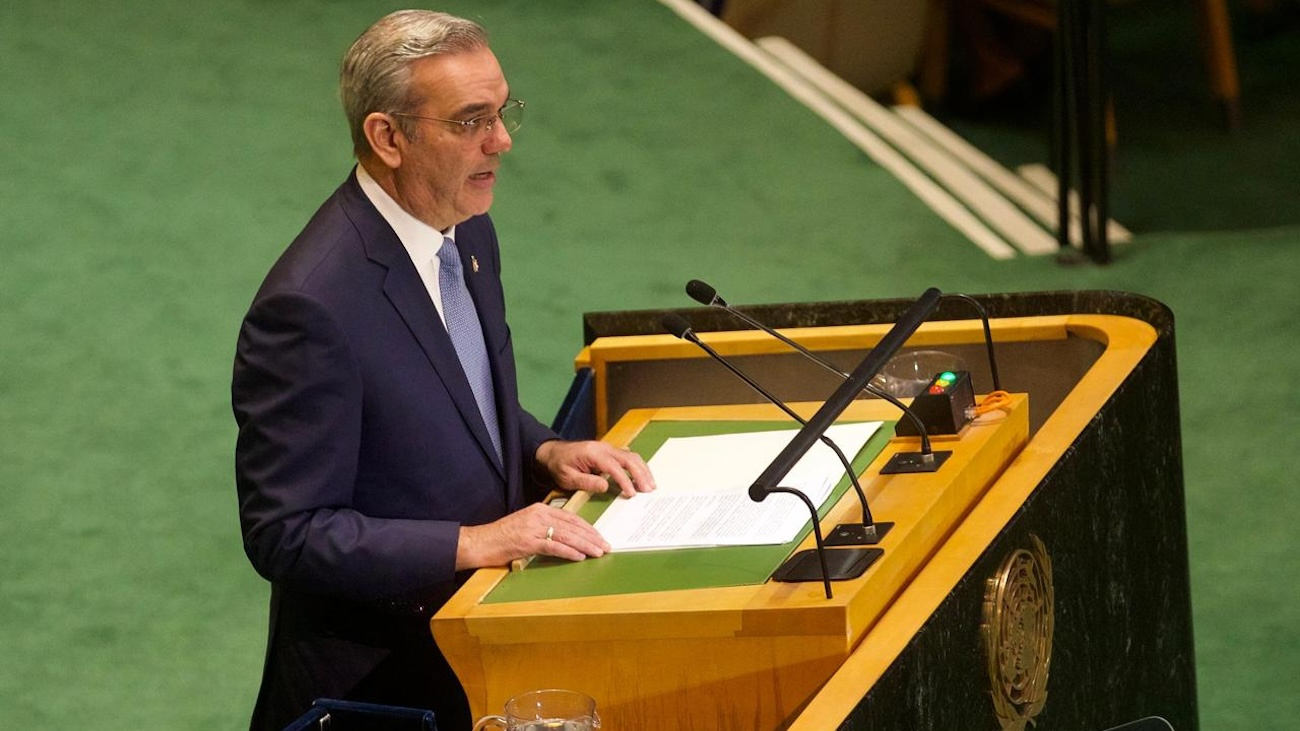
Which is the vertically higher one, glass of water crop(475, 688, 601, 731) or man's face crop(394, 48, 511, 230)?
man's face crop(394, 48, 511, 230)

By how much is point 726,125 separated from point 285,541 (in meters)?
4.05

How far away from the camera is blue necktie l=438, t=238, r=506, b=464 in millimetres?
2465

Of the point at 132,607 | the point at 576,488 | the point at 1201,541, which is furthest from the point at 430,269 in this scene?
the point at 1201,541

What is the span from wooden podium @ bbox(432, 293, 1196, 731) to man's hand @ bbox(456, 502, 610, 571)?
3 cm

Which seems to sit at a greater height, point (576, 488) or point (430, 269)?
point (430, 269)

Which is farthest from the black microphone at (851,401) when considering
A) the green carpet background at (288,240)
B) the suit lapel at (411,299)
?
the green carpet background at (288,240)

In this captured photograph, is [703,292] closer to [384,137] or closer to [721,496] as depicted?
[721,496]

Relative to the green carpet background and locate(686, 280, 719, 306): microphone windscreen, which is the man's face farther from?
the green carpet background

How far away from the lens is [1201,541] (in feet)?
13.7

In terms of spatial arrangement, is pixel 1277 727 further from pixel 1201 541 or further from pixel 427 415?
pixel 427 415

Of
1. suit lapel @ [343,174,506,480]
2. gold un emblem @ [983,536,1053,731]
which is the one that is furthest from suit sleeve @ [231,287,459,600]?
gold un emblem @ [983,536,1053,731]

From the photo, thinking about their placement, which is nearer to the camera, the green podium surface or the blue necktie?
the green podium surface

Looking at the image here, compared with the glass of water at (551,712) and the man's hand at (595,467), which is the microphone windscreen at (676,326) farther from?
the glass of water at (551,712)

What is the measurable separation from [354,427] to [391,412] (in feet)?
0.24
